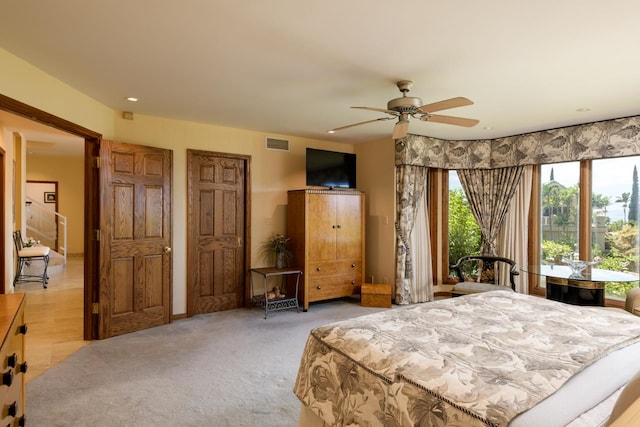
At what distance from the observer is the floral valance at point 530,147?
4156 millimetres

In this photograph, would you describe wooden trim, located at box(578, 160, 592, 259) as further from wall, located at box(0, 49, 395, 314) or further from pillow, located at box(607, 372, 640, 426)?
pillow, located at box(607, 372, 640, 426)

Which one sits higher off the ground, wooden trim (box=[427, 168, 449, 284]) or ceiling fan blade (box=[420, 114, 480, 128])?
ceiling fan blade (box=[420, 114, 480, 128])

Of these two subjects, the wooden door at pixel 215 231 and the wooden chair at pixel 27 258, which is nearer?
the wooden door at pixel 215 231

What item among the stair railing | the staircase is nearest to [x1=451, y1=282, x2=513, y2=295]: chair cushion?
the staircase

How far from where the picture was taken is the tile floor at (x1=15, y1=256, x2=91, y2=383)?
10.9 feet

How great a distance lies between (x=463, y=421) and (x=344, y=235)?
4089 millimetres

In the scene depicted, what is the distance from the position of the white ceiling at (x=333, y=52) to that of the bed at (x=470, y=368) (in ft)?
5.74

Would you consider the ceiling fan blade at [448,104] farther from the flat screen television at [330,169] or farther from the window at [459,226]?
the window at [459,226]

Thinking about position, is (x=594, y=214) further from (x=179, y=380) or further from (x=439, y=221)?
(x=179, y=380)

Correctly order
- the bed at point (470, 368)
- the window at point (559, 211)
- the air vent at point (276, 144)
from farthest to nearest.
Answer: the air vent at point (276, 144) → the window at point (559, 211) → the bed at point (470, 368)

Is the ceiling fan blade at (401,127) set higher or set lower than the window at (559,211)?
higher

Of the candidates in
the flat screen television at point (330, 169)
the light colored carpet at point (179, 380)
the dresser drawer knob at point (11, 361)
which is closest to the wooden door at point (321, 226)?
the flat screen television at point (330, 169)

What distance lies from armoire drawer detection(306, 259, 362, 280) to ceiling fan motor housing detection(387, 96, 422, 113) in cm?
265

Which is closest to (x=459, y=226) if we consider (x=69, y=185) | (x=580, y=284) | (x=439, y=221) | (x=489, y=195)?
(x=439, y=221)
